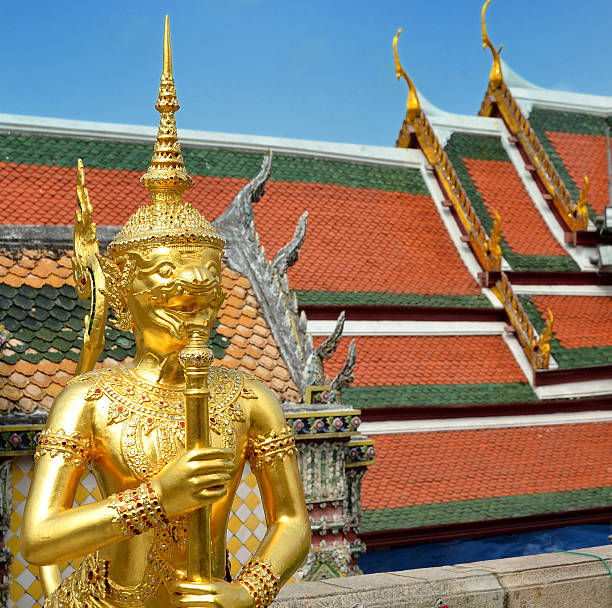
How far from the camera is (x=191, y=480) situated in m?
3.05

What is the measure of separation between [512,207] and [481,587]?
32.1ft

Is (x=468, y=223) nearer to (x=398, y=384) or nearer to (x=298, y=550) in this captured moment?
(x=398, y=384)

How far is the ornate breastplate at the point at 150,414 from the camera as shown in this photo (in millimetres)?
3314

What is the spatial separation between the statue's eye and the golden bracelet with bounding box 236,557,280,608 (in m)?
0.99

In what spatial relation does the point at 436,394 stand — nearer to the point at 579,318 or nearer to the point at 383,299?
the point at 383,299

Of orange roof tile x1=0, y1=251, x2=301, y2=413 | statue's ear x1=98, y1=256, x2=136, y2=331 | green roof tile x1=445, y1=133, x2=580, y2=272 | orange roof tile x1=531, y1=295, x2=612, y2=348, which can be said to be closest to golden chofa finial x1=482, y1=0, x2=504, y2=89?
green roof tile x1=445, y1=133, x2=580, y2=272

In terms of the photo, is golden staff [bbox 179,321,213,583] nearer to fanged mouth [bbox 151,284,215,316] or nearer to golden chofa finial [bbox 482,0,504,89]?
fanged mouth [bbox 151,284,215,316]

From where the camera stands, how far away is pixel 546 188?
1429 cm

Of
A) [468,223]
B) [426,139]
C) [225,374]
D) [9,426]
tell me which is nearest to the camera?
[225,374]

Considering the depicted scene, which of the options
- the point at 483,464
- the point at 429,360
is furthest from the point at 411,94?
the point at 483,464

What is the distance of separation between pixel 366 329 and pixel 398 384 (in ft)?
2.80

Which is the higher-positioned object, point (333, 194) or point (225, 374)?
point (333, 194)

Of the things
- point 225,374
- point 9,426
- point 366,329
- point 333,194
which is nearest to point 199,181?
point 333,194

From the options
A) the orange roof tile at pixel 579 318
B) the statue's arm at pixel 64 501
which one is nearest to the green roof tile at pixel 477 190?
the orange roof tile at pixel 579 318
